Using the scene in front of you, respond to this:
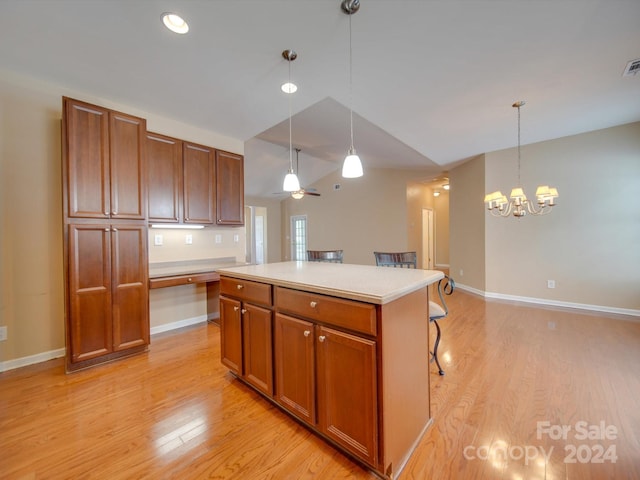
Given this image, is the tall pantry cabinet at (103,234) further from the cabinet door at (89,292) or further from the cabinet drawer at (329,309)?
the cabinet drawer at (329,309)

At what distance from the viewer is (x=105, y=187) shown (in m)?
2.39

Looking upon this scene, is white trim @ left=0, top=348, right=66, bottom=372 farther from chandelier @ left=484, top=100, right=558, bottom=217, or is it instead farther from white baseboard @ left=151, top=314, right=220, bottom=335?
chandelier @ left=484, top=100, right=558, bottom=217

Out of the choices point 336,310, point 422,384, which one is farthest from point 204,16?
point 422,384

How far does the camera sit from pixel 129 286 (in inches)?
99.7

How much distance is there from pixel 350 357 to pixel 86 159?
9.02ft

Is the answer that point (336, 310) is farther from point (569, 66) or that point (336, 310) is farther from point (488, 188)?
point (488, 188)

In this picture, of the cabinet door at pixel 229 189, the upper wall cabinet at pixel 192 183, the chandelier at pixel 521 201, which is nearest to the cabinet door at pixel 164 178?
the upper wall cabinet at pixel 192 183

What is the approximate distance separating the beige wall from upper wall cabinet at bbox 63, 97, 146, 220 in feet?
1.57

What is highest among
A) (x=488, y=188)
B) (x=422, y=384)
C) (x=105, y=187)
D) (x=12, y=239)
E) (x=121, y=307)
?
(x=488, y=188)

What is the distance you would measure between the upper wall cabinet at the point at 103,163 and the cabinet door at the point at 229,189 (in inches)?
36.9

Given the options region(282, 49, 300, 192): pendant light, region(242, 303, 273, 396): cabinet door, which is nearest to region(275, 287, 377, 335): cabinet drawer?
region(242, 303, 273, 396): cabinet door

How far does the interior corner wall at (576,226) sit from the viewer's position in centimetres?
359

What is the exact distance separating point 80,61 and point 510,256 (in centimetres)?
604

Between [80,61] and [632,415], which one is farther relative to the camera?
[80,61]
